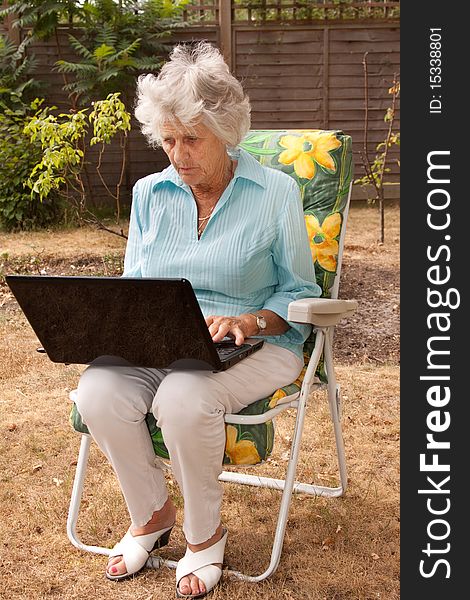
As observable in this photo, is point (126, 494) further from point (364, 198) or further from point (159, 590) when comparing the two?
point (364, 198)

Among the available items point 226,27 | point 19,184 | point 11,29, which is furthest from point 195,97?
point 11,29

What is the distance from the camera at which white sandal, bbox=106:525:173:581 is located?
8.31 feet

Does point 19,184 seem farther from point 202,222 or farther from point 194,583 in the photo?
point 194,583

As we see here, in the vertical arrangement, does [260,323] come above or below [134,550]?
above

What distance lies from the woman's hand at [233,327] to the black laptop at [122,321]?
38 millimetres

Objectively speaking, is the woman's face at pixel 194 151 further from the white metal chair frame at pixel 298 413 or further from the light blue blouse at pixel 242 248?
the white metal chair frame at pixel 298 413

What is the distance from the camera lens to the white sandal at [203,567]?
240 cm

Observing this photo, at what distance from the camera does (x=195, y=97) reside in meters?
2.46

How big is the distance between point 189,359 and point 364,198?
7739 millimetres

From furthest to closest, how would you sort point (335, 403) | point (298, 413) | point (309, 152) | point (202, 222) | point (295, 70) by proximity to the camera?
point (295, 70)
point (309, 152)
point (335, 403)
point (202, 222)
point (298, 413)

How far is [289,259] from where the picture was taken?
2539 millimetres

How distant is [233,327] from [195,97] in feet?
2.08

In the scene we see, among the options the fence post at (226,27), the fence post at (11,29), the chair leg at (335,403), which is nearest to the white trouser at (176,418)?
the chair leg at (335,403)

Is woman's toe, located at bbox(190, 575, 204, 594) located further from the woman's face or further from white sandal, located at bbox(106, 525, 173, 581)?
the woman's face
